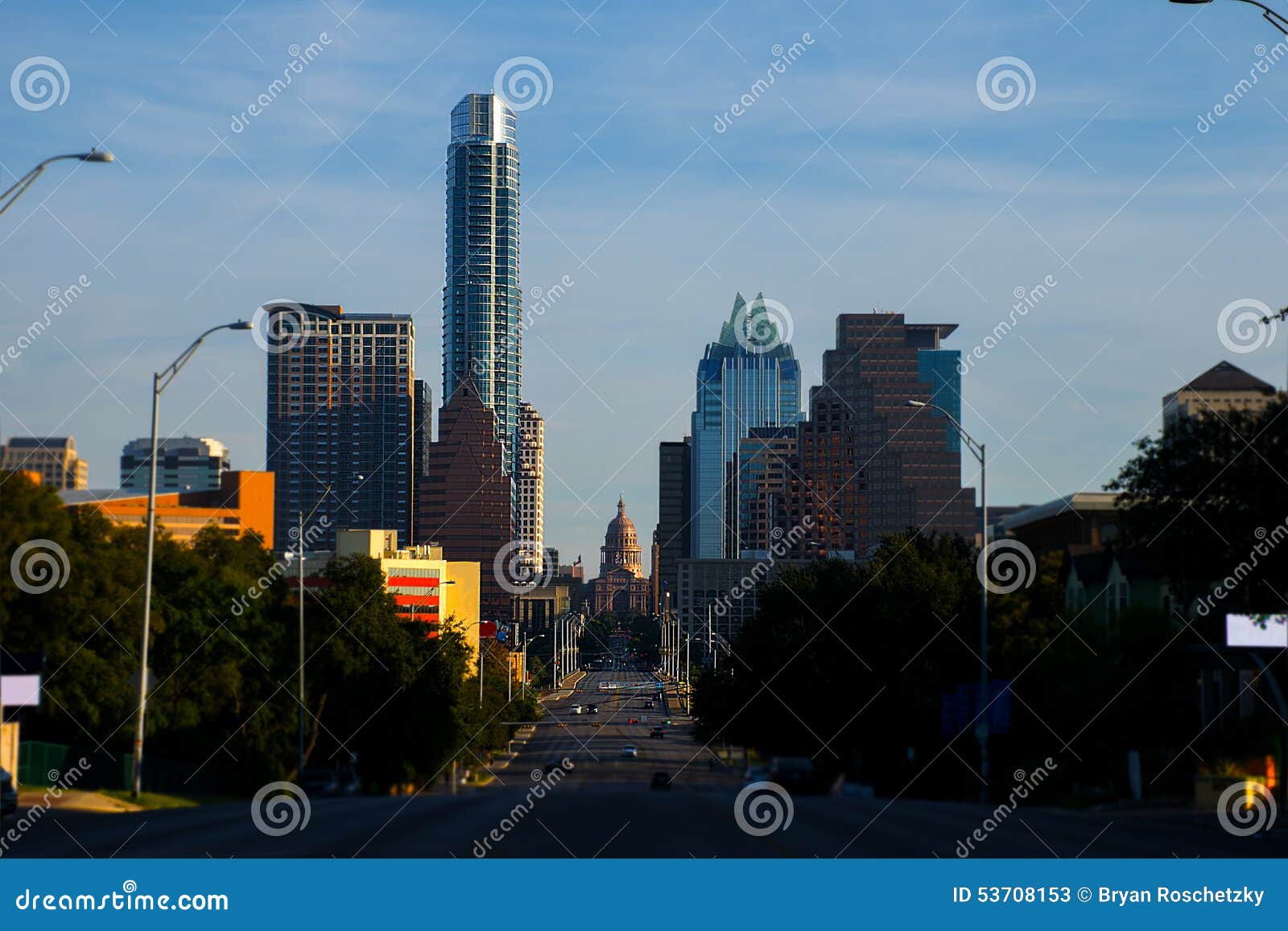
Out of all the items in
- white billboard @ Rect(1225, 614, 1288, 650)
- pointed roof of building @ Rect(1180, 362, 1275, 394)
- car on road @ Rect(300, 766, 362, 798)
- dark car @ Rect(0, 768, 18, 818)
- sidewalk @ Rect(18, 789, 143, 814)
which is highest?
pointed roof of building @ Rect(1180, 362, 1275, 394)

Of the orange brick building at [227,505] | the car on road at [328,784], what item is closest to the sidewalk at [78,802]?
the car on road at [328,784]

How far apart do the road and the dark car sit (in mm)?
1065

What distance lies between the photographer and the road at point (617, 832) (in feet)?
76.8

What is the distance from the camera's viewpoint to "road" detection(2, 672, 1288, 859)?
922 inches

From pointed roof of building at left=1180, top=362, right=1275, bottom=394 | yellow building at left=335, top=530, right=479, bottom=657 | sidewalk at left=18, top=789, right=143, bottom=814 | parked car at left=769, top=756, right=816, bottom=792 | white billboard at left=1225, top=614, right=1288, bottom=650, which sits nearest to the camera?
sidewalk at left=18, top=789, right=143, bottom=814

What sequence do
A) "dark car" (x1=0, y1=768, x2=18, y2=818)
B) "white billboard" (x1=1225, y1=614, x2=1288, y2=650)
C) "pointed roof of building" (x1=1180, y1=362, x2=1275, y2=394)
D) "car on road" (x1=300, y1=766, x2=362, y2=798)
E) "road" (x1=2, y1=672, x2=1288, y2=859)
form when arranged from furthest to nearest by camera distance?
1. "pointed roof of building" (x1=1180, y1=362, x2=1275, y2=394)
2. "car on road" (x1=300, y1=766, x2=362, y2=798)
3. "white billboard" (x1=1225, y1=614, x2=1288, y2=650)
4. "dark car" (x1=0, y1=768, x2=18, y2=818)
5. "road" (x1=2, y1=672, x2=1288, y2=859)

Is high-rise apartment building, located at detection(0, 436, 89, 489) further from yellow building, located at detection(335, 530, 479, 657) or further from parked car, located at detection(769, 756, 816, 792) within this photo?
yellow building, located at detection(335, 530, 479, 657)

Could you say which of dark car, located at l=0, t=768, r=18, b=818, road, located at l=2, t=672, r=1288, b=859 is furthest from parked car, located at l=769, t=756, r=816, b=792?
dark car, located at l=0, t=768, r=18, b=818

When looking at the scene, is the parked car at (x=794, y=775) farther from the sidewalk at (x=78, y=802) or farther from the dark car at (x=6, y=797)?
the dark car at (x=6, y=797)

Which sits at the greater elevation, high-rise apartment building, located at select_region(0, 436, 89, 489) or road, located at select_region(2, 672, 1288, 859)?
high-rise apartment building, located at select_region(0, 436, 89, 489)

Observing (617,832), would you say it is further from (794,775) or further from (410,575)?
(410,575)

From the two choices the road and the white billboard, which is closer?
the road

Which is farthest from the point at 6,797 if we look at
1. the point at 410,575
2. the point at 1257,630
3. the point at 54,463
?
the point at 410,575

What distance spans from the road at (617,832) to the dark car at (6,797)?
107 cm
